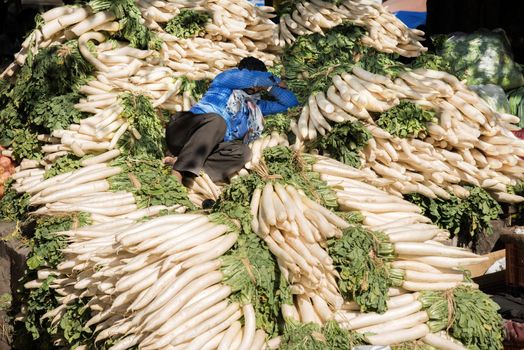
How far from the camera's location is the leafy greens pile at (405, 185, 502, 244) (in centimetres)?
576

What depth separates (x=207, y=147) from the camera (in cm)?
597

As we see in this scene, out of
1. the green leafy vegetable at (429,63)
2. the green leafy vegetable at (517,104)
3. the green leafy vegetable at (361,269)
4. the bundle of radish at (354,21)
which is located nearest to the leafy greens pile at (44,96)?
the bundle of radish at (354,21)

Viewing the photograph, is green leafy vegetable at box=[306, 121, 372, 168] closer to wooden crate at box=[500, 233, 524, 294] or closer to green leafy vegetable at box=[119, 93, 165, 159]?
wooden crate at box=[500, 233, 524, 294]

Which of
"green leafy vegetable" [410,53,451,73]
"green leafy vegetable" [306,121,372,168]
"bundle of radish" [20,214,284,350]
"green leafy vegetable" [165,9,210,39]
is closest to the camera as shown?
"bundle of radish" [20,214,284,350]

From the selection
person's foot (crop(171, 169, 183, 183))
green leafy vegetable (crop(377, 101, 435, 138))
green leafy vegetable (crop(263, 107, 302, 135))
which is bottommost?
person's foot (crop(171, 169, 183, 183))

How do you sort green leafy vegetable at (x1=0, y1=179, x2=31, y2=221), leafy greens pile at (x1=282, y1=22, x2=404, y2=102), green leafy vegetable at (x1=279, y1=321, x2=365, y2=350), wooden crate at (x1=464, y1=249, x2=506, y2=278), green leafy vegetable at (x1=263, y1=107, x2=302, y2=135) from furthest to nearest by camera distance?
leafy greens pile at (x1=282, y1=22, x2=404, y2=102)
green leafy vegetable at (x1=263, y1=107, x2=302, y2=135)
green leafy vegetable at (x1=0, y1=179, x2=31, y2=221)
wooden crate at (x1=464, y1=249, x2=506, y2=278)
green leafy vegetable at (x1=279, y1=321, x2=365, y2=350)

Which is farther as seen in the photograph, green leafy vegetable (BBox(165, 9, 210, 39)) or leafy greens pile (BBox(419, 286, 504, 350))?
green leafy vegetable (BBox(165, 9, 210, 39))

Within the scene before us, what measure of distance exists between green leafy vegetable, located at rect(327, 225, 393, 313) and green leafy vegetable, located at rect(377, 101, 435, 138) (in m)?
1.57

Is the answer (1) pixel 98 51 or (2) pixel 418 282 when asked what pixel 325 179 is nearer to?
(2) pixel 418 282

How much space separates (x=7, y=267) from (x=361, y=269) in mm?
3559

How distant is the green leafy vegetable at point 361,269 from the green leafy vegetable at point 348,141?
1.42 meters

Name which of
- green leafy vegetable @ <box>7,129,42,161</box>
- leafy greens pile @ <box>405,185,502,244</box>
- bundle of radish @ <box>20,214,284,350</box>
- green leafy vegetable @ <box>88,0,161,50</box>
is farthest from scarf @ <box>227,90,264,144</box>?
bundle of radish @ <box>20,214,284,350</box>

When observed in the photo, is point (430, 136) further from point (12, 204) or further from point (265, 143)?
point (12, 204)

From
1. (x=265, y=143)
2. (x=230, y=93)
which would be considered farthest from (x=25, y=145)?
(x=265, y=143)
